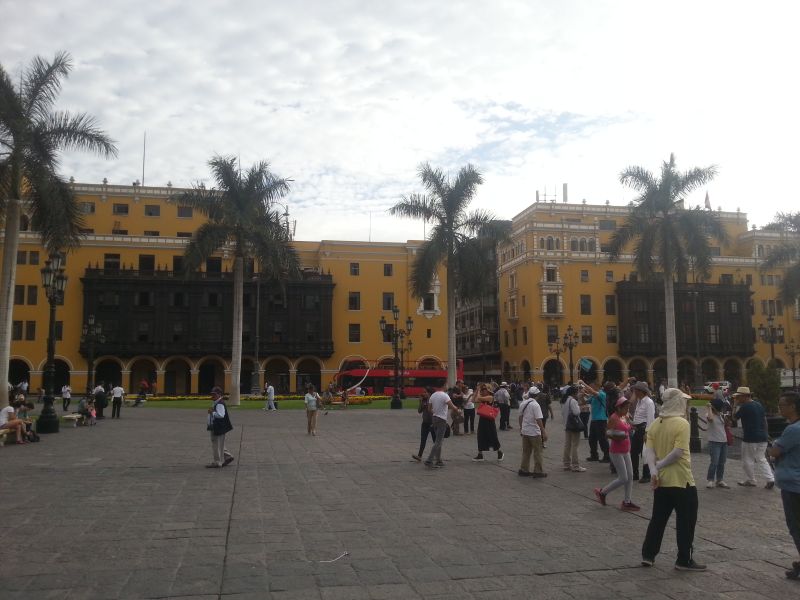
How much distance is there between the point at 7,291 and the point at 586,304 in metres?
49.7

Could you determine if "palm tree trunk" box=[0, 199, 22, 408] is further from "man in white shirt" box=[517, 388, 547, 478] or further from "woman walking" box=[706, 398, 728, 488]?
"woman walking" box=[706, 398, 728, 488]

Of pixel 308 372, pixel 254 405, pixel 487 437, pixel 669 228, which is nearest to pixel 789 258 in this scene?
pixel 669 228

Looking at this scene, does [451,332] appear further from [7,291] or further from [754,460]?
[754,460]

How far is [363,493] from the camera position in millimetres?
9805

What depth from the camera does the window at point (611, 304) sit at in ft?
204

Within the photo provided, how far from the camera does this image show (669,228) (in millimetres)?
35656

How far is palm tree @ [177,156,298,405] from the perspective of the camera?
34.1m

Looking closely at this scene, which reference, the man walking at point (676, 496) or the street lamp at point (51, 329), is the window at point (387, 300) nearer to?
the street lamp at point (51, 329)

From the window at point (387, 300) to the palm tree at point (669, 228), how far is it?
2383 centimetres

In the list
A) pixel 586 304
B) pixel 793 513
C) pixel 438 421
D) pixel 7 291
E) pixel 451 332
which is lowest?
pixel 793 513

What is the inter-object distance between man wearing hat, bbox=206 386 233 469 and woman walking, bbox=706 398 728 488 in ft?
26.3

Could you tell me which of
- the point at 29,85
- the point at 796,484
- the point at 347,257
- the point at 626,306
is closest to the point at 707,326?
the point at 626,306

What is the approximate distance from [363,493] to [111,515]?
3.33 metres

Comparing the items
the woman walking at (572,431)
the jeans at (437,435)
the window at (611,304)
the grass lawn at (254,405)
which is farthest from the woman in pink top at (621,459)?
the window at (611,304)
